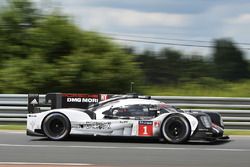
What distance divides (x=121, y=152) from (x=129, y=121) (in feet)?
5.93

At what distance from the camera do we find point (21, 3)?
75.5 feet

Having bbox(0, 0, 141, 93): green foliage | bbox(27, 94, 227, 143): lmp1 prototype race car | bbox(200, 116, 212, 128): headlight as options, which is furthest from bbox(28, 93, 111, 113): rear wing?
bbox(0, 0, 141, 93): green foliage

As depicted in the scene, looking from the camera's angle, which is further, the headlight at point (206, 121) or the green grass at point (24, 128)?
the green grass at point (24, 128)

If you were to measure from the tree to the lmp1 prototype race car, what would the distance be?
10.5 m

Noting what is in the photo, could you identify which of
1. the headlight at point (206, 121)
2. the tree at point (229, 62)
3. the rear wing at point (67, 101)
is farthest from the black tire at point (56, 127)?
the tree at point (229, 62)

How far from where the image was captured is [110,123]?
1327 centimetres

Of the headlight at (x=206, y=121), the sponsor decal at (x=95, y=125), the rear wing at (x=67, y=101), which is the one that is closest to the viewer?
the headlight at (x=206, y=121)

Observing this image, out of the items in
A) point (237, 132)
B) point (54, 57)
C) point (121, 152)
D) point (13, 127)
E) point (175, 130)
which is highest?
point (54, 57)

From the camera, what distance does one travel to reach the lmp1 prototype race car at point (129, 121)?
42.3 ft

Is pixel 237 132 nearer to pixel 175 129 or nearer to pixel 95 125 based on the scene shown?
pixel 175 129

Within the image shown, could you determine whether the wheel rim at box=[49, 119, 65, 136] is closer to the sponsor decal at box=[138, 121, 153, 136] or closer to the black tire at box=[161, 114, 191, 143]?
the sponsor decal at box=[138, 121, 153, 136]

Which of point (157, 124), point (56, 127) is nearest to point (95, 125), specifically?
point (56, 127)

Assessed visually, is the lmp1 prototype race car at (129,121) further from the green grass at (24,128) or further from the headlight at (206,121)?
A: the green grass at (24,128)

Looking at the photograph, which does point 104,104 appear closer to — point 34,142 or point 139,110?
point 139,110
